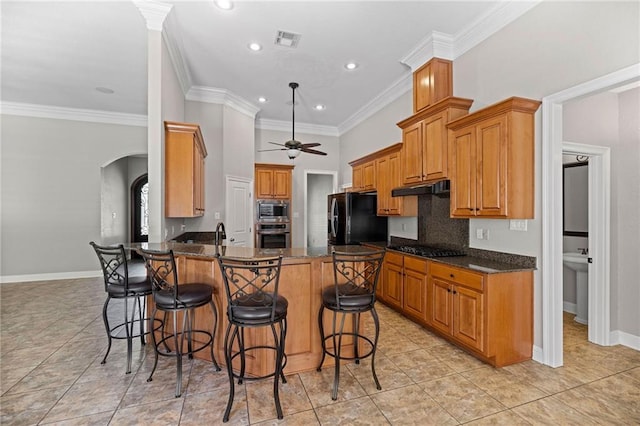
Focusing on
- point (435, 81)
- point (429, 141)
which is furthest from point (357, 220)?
point (435, 81)

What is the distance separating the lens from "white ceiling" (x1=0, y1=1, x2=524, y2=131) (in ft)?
10.3

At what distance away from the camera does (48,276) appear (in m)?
5.96

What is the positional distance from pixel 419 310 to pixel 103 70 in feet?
18.6

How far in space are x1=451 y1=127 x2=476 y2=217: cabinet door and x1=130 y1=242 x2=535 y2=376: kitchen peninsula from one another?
2.08ft

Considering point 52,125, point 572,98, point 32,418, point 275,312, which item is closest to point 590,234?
point 572,98

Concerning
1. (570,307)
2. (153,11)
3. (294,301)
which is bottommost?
(570,307)

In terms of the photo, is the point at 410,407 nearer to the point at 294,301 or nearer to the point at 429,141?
the point at 294,301

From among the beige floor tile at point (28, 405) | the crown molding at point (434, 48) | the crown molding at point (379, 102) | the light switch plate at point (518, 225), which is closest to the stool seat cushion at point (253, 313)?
the beige floor tile at point (28, 405)

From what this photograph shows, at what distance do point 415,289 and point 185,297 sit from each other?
2.54 m

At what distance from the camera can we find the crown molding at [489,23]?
9.37ft

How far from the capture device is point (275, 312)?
6.78 feet

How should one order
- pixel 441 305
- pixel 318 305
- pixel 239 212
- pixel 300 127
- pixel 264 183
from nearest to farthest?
pixel 318 305
pixel 441 305
pixel 239 212
pixel 264 183
pixel 300 127

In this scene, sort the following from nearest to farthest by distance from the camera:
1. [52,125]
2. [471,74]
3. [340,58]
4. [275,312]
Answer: [275,312], [471,74], [340,58], [52,125]

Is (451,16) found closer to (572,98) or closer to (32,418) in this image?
(572,98)
